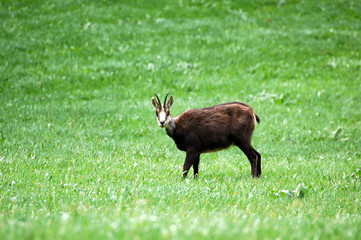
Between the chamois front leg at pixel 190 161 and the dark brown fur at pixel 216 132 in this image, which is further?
the dark brown fur at pixel 216 132

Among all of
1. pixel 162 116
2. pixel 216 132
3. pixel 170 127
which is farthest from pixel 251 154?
pixel 162 116

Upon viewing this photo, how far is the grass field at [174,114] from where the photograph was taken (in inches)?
190

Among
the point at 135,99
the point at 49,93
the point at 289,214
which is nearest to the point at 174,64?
the point at 135,99

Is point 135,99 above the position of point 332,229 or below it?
below

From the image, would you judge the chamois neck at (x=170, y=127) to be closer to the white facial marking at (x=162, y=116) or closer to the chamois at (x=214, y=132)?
the chamois at (x=214, y=132)

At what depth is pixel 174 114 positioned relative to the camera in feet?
45.0

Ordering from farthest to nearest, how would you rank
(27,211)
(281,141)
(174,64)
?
(174,64)
(281,141)
(27,211)

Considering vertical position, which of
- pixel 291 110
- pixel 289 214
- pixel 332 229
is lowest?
pixel 291 110

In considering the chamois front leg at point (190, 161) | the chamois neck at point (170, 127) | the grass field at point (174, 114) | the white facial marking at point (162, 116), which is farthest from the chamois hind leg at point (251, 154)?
the white facial marking at point (162, 116)

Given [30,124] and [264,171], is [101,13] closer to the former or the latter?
[30,124]

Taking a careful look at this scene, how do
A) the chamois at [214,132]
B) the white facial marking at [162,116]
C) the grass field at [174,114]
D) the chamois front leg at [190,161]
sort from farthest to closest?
the chamois at [214,132]
the chamois front leg at [190,161]
the white facial marking at [162,116]
the grass field at [174,114]

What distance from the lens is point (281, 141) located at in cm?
1234

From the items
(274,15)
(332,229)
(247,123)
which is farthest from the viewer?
(274,15)

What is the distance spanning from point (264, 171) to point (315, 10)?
836 inches
